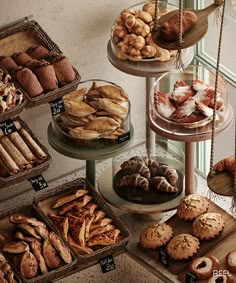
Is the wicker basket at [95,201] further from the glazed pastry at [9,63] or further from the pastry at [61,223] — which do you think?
the glazed pastry at [9,63]

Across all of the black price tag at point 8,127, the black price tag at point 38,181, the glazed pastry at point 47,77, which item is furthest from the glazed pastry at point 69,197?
the glazed pastry at point 47,77

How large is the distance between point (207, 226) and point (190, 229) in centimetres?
12

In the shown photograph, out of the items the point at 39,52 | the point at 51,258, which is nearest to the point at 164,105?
the point at 39,52

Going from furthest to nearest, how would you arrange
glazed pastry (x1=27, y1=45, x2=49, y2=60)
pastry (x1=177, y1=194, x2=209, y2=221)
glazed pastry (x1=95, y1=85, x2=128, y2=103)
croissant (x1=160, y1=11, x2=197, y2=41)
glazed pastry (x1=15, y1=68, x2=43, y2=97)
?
1. glazed pastry (x1=95, y1=85, x2=128, y2=103)
2. pastry (x1=177, y1=194, x2=209, y2=221)
3. glazed pastry (x1=27, y1=45, x2=49, y2=60)
4. glazed pastry (x1=15, y1=68, x2=43, y2=97)
5. croissant (x1=160, y1=11, x2=197, y2=41)

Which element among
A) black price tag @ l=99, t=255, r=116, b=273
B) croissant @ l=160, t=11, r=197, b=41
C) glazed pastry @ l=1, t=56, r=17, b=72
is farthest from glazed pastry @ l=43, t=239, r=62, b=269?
croissant @ l=160, t=11, r=197, b=41

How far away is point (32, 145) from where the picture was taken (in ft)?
15.0

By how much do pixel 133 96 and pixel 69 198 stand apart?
90 centimetres

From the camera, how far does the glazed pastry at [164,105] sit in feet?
14.2

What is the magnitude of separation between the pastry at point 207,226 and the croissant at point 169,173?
327mm

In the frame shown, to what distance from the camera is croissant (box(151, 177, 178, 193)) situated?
4.81 meters

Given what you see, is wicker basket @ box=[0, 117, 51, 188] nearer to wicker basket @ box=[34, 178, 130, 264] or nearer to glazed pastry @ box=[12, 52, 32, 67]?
wicker basket @ box=[34, 178, 130, 264]

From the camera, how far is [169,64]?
4551 millimetres

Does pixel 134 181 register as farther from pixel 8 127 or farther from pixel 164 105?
pixel 8 127

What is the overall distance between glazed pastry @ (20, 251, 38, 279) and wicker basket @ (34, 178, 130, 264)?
24 cm
